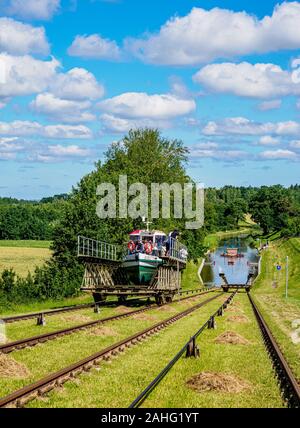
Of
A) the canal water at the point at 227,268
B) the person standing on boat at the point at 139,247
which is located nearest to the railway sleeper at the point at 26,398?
the person standing on boat at the point at 139,247

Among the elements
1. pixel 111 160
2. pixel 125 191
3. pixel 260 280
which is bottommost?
pixel 260 280

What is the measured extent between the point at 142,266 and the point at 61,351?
1901 centimetres

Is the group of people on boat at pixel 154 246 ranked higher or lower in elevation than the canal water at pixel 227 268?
higher

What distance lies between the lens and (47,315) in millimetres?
26562

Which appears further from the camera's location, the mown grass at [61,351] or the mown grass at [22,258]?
the mown grass at [22,258]

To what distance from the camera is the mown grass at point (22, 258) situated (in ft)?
299

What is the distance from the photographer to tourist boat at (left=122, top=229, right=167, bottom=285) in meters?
35.9

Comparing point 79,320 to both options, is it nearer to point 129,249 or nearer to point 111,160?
point 129,249

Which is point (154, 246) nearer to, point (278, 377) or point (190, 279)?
point (278, 377)

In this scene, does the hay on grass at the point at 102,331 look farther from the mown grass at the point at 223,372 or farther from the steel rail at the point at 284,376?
the steel rail at the point at 284,376

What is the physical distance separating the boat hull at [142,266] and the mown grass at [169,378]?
14.9m
